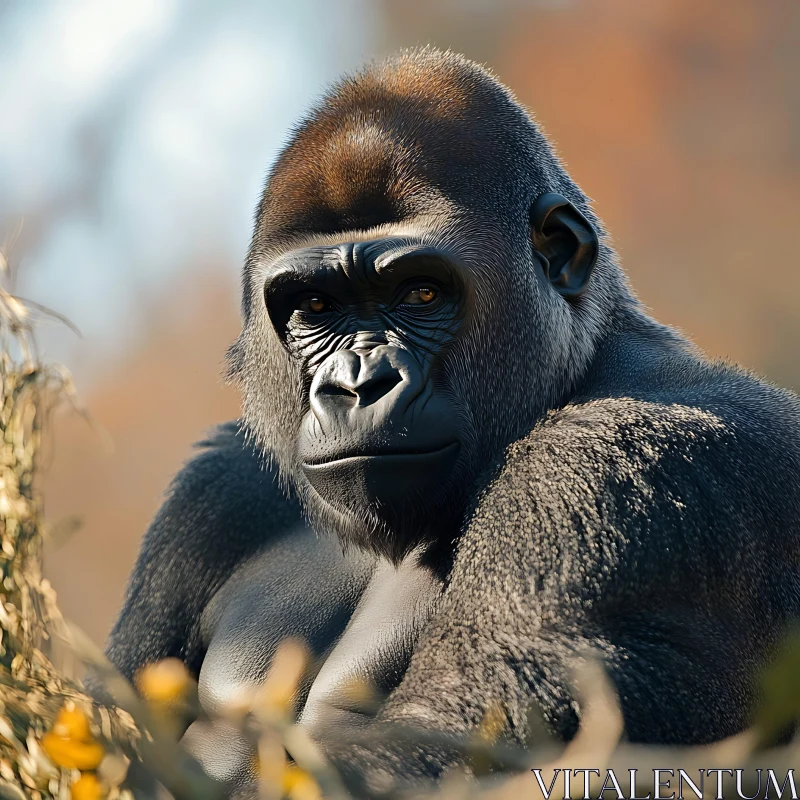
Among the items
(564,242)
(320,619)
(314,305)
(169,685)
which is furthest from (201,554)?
(169,685)

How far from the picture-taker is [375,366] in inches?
79.0

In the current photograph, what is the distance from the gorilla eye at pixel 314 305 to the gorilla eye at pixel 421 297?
18cm

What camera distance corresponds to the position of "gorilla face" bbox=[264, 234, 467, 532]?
6.44 feet

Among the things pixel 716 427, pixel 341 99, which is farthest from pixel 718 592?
pixel 341 99

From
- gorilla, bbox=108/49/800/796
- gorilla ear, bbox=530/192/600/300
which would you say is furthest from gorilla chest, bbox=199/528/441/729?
gorilla ear, bbox=530/192/600/300

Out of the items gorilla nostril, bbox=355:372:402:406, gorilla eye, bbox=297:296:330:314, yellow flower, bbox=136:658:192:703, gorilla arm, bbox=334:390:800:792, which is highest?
gorilla eye, bbox=297:296:330:314

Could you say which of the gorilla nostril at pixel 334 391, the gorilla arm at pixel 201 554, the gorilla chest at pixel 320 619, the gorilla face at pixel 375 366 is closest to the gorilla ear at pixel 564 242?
the gorilla face at pixel 375 366

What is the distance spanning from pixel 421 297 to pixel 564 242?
410 mm

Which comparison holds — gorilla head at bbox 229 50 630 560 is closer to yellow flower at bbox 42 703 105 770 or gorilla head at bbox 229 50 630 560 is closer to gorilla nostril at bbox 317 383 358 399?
gorilla nostril at bbox 317 383 358 399

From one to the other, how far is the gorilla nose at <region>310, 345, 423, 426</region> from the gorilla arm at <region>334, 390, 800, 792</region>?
9.7 inches

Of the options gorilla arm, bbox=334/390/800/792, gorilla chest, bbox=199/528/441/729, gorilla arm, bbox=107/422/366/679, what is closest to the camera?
Answer: gorilla arm, bbox=334/390/800/792

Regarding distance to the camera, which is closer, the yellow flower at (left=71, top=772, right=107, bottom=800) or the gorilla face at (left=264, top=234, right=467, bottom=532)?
the yellow flower at (left=71, top=772, right=107, bottom=800)

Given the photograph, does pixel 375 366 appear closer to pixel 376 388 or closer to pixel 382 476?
pixel 376 388

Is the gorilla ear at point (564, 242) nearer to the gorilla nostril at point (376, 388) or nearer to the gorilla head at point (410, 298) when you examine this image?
the gorilla head at point (410, 298)
